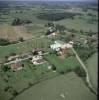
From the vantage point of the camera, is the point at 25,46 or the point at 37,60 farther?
the point at 25,46

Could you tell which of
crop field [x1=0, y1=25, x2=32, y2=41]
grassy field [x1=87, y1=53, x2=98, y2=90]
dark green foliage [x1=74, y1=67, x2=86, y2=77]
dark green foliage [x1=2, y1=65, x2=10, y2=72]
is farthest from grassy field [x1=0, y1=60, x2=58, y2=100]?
crop field [x1=0, y1=25, x2=32, y2=41]

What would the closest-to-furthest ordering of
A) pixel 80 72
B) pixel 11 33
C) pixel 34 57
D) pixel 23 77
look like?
pixel 23 77, pixel 80 72, pixel 34 57, pixel 11 33

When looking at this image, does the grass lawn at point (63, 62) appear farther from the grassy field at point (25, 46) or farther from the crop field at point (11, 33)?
the crop field at point (11, 33)

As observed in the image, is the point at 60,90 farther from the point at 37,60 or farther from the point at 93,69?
the point at 37,60

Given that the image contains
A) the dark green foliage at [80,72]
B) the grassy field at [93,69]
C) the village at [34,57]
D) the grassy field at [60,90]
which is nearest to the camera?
the grassy field at [60,90]

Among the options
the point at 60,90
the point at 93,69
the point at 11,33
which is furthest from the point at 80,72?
the point at 11,33

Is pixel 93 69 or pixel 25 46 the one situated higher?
pixel 25 46

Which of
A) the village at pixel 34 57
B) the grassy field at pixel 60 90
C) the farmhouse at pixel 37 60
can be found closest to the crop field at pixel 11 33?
the village at pixel 34 57
